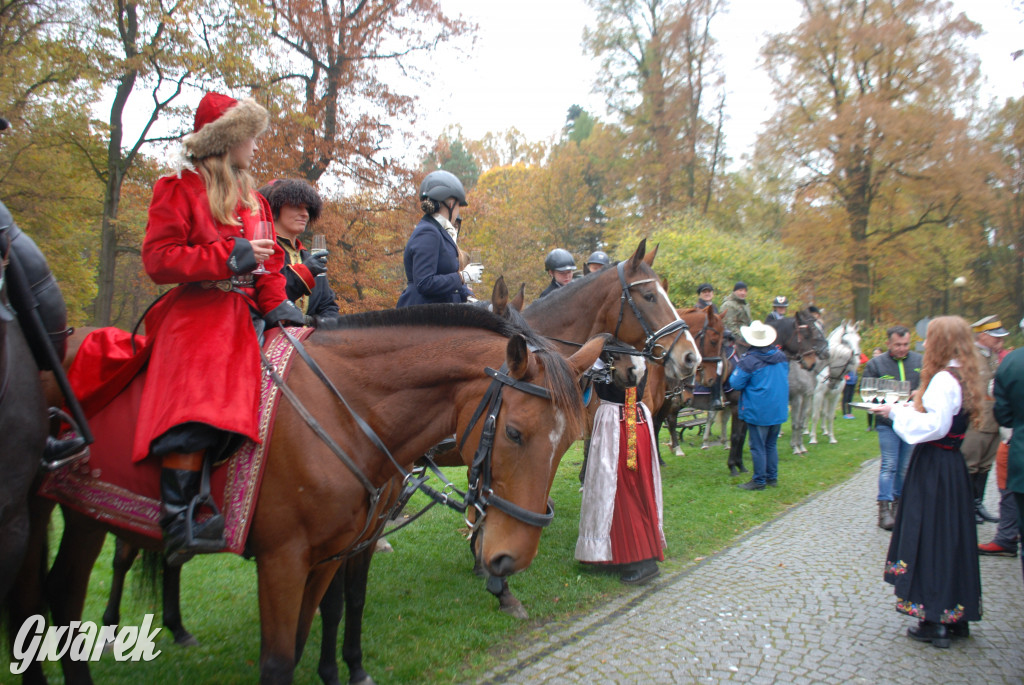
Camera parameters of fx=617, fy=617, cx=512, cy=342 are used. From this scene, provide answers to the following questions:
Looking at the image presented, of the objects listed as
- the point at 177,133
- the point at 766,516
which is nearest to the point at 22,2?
the point at 177,133

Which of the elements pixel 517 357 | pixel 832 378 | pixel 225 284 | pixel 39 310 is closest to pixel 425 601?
pixel 517 357

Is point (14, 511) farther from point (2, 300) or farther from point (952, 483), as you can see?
point (952, 483)

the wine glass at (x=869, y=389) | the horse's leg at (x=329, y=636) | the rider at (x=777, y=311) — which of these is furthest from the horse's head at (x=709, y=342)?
the horse's leg at (x=329, y=636)

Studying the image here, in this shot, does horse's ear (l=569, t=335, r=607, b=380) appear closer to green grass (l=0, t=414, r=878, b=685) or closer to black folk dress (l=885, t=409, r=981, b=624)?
green grass (l=0, t=414, r=878, b=685)

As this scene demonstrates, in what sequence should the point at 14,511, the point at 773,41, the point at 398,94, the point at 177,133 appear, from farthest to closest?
the point at 773,41
the point at 398,94
the point at 177,133
the point at 14,511

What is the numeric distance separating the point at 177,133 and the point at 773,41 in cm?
2326

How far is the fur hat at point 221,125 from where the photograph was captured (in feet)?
8.21

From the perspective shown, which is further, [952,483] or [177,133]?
[177,133]

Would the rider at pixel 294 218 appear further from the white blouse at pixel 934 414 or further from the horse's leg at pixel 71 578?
the white blouse at pixel 934 414

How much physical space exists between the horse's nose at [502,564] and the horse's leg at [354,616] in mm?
1350

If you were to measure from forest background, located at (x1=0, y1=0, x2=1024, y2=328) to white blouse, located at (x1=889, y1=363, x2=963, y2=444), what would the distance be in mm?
7229

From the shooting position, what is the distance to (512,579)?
5.36m

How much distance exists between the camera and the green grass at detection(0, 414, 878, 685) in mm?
3658

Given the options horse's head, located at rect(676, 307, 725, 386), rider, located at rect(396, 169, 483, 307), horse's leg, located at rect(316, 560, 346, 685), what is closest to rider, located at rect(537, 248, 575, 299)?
horse's head, located at rect(676, 307, 725, 386)
